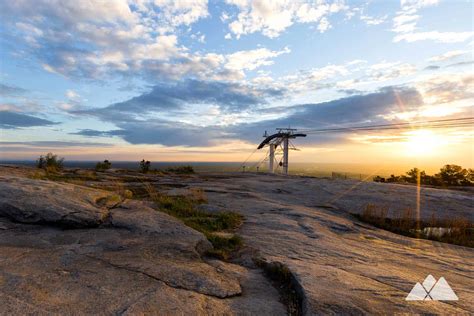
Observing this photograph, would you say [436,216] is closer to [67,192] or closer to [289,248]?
[289,248]

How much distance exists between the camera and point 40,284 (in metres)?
4.78

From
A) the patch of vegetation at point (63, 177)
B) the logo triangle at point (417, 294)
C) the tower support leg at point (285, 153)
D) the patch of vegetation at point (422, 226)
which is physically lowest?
the patch of vegetation at point (422, 226)

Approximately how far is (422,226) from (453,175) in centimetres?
2451

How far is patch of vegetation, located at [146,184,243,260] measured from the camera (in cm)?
773

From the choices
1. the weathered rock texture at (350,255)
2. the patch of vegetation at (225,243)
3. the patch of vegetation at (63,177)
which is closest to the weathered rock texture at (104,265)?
the patch of vegetation at (225,243)

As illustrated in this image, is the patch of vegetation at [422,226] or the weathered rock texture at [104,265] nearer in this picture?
the weathered rock texture at [104,265]

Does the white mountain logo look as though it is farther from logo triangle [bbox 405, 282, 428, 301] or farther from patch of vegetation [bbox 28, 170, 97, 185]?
patch of vegetation [bbox 28, 170, 97, 185]

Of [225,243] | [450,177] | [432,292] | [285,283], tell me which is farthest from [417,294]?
[450,177]

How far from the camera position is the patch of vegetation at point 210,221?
7727mm

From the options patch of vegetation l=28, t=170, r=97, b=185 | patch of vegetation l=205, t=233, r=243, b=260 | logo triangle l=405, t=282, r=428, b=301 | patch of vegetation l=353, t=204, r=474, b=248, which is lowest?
patch of vegetation l=353, t=204, r=474, b=248

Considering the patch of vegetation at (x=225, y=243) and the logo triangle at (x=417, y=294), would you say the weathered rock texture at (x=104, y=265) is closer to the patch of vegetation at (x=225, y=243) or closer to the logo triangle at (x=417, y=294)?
the patch of vegetation at (x=225, y=243)

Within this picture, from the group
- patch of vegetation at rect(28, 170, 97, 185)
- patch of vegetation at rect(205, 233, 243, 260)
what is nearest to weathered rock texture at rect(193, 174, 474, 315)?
patch of vegetation at rect(205, 233, 243, 260)

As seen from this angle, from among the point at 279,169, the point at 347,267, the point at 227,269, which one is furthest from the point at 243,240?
the point at 279,169

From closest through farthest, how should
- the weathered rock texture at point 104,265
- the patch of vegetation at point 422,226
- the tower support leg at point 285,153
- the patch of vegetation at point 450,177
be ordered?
the weathered rock texture at point 104,265 → the patch of vegetation at point 422,226 → the patch of vegetation at point 450,177 → the tower support leg at point 285,153
